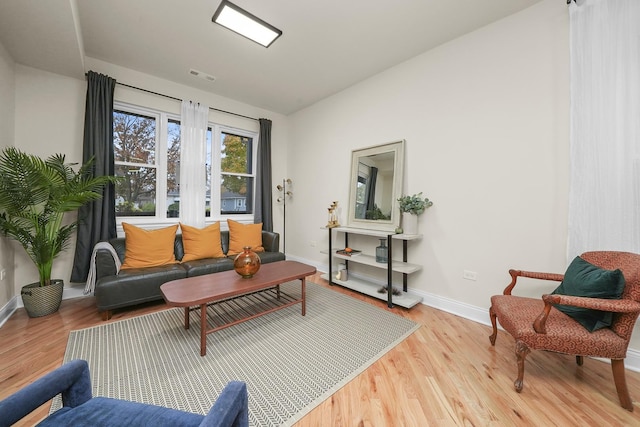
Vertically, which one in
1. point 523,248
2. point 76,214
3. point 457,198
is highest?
point 457,198

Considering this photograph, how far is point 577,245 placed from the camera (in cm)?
192

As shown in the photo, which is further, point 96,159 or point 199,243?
point 199,243

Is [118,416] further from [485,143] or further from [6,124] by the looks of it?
[6,124]

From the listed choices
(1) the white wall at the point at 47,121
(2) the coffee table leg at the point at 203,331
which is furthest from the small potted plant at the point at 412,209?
(1) the white wall at the point at 47,121

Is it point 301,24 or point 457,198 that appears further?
point 457,198

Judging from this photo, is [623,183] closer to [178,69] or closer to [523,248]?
[523,248]

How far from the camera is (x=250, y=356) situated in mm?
1893

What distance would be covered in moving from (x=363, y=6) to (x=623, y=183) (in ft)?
8.15

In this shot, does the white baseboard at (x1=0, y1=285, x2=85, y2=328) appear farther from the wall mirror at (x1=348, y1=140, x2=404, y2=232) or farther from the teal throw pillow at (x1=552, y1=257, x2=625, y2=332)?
the teal throw pillow at (x1=552, y1=257, x2=625, y2=332)

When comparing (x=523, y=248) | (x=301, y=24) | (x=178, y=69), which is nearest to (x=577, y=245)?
(x=523, y=248)

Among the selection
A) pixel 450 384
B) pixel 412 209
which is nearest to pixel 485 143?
pixel 412 209

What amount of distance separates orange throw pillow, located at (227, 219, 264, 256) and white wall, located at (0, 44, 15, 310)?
2185 mm

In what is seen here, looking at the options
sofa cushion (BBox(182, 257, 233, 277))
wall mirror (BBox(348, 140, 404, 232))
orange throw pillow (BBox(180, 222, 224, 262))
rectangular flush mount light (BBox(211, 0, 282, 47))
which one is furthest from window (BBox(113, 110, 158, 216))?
wall mirror (BBox(348, 140, 404, 232))

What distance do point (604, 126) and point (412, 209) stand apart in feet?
5.22
